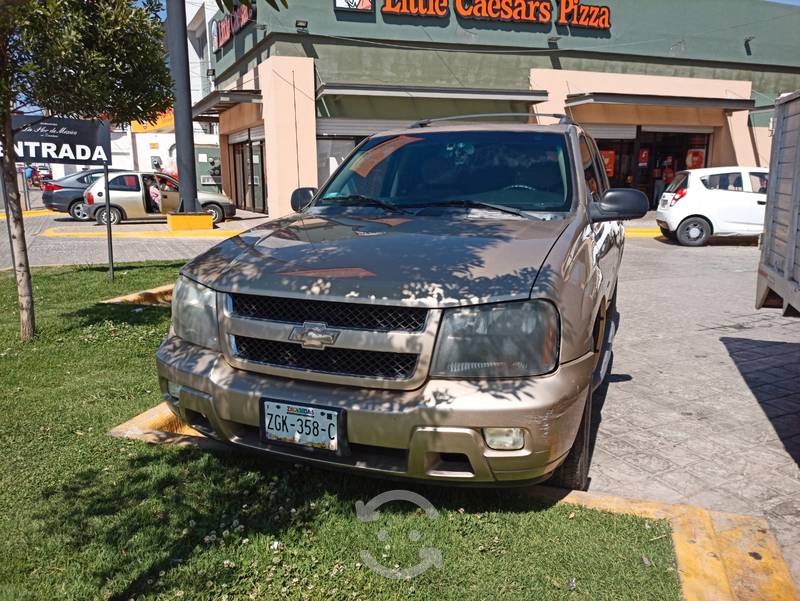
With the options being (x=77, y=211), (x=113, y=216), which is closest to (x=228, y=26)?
(x=77, y=211)

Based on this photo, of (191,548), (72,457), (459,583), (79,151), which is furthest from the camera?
(79,151)

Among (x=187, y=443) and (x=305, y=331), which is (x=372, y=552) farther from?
(x=187, y=443)

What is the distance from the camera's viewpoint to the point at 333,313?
281 cm

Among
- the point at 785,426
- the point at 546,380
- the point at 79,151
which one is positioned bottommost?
the point at 785,426

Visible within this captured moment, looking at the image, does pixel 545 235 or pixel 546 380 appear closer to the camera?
pixel 546 380

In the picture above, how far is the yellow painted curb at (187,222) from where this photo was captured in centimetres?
1551

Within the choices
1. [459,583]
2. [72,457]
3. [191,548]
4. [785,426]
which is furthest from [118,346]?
[785,426]

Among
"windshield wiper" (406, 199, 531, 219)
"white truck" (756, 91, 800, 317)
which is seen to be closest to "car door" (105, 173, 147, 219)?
"windshield wiper" (406, 199, 531, 219)

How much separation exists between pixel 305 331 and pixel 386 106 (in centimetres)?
1767

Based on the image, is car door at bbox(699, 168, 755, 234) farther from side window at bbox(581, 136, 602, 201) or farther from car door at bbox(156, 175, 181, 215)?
car door at bbox(156, 175, 181, 215)

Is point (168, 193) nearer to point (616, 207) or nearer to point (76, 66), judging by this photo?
point (76, 66)

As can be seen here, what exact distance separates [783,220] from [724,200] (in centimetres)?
1080

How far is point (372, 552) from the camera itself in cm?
278

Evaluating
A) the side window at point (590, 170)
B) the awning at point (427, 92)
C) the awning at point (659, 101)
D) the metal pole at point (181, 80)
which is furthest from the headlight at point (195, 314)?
the awning at point (659, 101)
